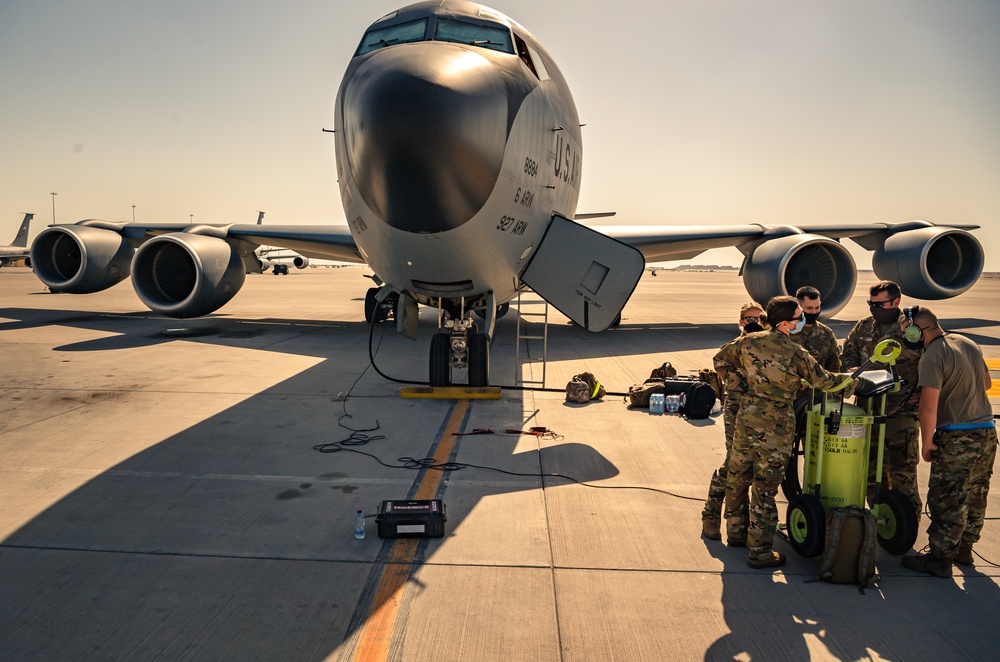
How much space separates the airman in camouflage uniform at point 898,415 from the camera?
4.39 m

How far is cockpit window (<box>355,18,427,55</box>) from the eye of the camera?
6891 millimetres

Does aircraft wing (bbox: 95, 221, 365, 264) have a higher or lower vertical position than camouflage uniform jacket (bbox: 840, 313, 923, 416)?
higher

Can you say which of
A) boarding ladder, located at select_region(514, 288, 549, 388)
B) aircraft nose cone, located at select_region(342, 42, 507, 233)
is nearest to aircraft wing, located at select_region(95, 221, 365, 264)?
boarding ladder, located at select_region(514, 288, 549, 388)

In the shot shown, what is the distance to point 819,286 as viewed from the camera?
15.2 m

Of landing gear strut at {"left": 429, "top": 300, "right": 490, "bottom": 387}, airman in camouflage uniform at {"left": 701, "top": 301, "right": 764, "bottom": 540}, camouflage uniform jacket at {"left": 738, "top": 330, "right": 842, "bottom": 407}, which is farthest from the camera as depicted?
landing gear strut at {"left": 429, "top": 300, "right": 490, "bottom": 387}

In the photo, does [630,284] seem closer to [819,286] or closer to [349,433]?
[349,433]

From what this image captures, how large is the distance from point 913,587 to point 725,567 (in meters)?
1.04

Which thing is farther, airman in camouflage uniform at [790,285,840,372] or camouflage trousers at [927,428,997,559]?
airman in camouflage uniform at [790,285,840,372]

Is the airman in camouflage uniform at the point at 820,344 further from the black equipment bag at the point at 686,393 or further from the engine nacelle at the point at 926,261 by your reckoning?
the engine nacelle at the point at 926,261

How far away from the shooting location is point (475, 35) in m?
7.14

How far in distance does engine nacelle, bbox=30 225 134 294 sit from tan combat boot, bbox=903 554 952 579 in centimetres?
1723

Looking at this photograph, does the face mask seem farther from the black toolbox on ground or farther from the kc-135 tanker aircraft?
the black toolbox on ground

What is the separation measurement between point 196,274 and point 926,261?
57.6 ft

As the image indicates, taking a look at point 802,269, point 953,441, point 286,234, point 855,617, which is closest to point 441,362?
point 953,441
